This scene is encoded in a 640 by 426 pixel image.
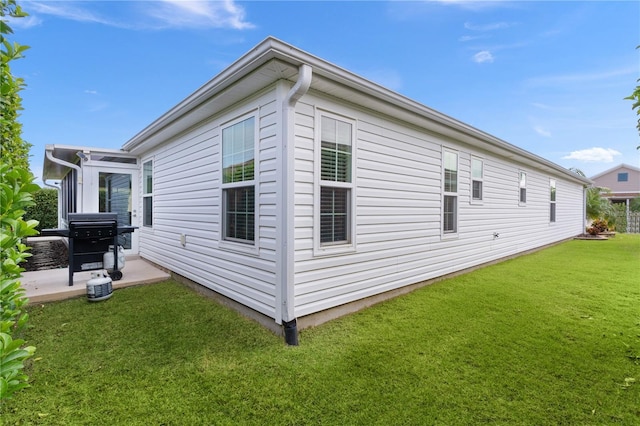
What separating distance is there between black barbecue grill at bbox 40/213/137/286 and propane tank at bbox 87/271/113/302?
779 millimetres

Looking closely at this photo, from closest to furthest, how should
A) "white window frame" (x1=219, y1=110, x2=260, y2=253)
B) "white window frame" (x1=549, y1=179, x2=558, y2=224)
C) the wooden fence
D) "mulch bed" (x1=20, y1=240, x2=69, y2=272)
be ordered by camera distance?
1. "white window frame" (x1=219, y1=110, x2=260, y2=253)
2. "mulch bed" (x1=20, y1=240, x2=69, y2=272)
3. "white window frame" (x1=549, y1=179, x2=558, y2=224)
4. the wooden fence

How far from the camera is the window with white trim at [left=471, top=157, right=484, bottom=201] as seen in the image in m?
6.30

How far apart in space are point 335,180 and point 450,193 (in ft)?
10.0

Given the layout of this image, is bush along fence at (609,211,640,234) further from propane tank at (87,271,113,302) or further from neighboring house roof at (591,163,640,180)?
propane tank at (87,271,113,302)

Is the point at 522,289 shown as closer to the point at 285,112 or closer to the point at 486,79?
the point at 285,112

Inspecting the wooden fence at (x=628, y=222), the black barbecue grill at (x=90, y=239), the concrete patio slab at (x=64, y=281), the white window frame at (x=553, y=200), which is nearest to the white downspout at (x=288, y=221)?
the concrete patio slab at (x=64, y=281)

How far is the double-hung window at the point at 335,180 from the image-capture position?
3560 millimetres

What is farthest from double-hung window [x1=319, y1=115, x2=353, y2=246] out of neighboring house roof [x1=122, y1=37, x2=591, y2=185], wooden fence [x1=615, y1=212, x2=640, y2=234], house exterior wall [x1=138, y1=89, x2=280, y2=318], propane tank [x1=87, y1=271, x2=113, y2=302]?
wooden fence [x1=615, y1=212, x2=640, y2=234]

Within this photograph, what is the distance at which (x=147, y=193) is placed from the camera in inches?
273

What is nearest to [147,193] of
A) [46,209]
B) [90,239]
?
[90,239]

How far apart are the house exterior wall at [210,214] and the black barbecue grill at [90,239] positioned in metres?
0.99

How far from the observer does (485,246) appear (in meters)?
6.72

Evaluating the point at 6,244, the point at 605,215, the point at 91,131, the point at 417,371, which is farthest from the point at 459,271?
the point at 605,215

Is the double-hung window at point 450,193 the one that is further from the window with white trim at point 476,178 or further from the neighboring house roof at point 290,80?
the window with white trim at point 476,178
